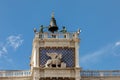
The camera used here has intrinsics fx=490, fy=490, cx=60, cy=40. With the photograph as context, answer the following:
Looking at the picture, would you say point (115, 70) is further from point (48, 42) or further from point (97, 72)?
point (48, 42)

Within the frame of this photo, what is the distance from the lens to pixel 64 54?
5666cm

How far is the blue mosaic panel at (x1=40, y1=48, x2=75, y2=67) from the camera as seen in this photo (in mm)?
56281

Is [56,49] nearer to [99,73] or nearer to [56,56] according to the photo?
[56,56]

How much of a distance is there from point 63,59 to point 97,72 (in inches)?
176

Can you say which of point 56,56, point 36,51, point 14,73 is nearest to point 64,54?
point 56,56

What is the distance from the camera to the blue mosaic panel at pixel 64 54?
56.3 metres

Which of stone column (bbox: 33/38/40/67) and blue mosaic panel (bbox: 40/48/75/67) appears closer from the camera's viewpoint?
stone column (bbox: 33/38/40/67)

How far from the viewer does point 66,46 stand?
5681 cm

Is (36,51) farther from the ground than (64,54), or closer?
farther from the ground

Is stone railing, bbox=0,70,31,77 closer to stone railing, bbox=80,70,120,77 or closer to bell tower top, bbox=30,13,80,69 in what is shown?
bell tower top, bbox=30,13,80,69

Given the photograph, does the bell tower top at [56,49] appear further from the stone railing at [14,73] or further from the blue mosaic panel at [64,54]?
the stone railing at [14,73]

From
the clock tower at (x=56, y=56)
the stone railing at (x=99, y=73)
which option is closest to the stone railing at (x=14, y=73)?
the clock tower at (x=56, y=56)

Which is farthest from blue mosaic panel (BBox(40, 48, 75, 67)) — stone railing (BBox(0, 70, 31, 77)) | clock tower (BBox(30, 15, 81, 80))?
stone railing (BBox(0, 70, 31, 77))

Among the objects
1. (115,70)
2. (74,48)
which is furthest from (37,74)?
(115,70)
